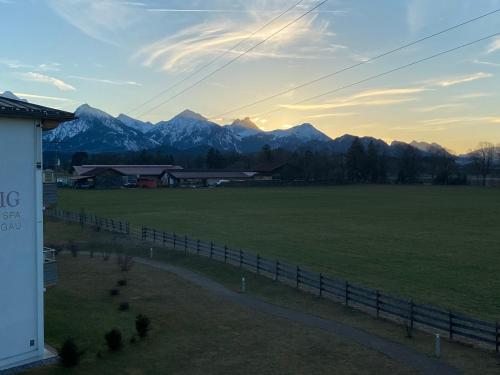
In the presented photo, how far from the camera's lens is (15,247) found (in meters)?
15.3

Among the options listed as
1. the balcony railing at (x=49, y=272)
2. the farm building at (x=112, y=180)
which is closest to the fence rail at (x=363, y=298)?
the balcony railing at (x=49, y=272)

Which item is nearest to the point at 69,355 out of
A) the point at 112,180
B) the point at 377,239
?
the point at 377,239

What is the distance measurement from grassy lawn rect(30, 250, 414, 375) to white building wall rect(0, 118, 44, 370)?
1141mm

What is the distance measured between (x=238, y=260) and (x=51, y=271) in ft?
50.2

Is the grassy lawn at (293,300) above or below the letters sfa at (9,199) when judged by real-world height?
below

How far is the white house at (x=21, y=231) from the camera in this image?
15.0 m

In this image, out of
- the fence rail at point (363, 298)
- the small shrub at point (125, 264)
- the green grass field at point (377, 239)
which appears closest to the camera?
the fence rail at point (363, 298)

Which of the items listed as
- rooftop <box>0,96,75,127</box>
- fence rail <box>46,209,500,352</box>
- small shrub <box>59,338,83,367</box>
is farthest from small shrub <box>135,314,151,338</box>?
fence rail <box>46,209,500,352</box>

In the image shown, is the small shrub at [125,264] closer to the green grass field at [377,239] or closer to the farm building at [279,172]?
the green grass field at [377,239]

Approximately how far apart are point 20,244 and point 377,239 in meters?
31.3

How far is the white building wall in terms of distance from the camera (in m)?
15.0

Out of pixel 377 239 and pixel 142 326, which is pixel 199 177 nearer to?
pixel 377 239

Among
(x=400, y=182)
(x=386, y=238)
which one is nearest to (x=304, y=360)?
(x=386, y=238)

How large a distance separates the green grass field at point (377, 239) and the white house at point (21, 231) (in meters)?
16.3
